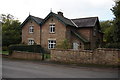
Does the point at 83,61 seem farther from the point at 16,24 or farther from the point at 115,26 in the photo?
the point at 16,24

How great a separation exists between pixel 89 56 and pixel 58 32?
14.4 meters

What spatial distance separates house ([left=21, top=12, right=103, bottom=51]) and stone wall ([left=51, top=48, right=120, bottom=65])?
415 inches

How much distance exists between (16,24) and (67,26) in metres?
19.8

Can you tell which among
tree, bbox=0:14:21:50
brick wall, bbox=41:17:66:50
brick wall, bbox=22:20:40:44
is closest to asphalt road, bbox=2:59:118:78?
brick wall, bbox=41:17:66:50

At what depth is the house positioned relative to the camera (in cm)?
3209

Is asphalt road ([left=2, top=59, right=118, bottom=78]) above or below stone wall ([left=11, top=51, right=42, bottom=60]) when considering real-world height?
below

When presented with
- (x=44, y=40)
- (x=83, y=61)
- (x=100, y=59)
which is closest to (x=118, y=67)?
(x=100, y=59)

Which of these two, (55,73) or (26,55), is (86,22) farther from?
(55,73)

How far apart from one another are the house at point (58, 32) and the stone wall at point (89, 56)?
1055cm

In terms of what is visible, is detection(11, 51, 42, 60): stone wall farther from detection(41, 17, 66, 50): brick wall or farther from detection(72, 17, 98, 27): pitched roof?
detection(72, 17, 98, 27): pitched roof

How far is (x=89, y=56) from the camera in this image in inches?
743

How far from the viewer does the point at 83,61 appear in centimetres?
1923

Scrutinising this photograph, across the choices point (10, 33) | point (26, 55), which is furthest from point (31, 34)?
point (26, 55)

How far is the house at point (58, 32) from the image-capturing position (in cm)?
3209
